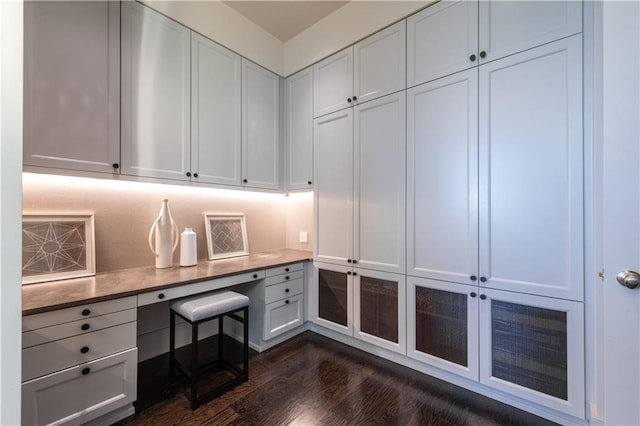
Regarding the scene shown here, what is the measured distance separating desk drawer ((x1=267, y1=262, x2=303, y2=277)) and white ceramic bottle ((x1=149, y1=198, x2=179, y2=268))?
80 cm

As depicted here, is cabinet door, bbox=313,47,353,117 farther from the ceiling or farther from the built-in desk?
the built-in desk

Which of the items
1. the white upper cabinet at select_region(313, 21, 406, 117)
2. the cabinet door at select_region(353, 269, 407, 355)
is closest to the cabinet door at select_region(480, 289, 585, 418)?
the cabinet door at select_region(353, 269, 407, 355)

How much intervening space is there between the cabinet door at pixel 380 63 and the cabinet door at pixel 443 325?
1.54 metres

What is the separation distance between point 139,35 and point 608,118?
2.68 m

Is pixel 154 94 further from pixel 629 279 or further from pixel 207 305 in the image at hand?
pixel 629 279

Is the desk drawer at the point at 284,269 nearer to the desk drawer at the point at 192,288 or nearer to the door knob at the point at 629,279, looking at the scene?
the desk drawer at the point at 192,288

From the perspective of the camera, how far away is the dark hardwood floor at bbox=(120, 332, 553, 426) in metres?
1.58

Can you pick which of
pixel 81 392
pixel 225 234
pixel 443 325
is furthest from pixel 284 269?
pixel 81 392

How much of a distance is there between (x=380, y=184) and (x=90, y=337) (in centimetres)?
207

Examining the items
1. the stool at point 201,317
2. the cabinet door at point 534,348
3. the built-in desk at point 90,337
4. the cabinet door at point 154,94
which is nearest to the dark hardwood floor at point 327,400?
the stool at point 201,317

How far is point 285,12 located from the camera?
2512 millimetres

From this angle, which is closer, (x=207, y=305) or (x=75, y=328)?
(x=75, y=328)

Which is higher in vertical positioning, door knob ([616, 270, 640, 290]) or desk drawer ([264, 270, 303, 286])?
door knob ([616, 270, 640, 290])

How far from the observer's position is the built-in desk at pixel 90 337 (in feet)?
4.12
